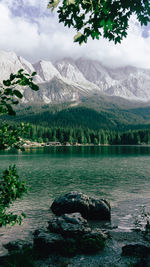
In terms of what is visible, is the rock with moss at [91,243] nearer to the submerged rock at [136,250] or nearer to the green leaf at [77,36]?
the submerged rock at [136,250]

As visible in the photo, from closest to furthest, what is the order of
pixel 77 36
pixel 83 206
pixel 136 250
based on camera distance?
pixel 77 36, pixel 136 250, pixel 83 206

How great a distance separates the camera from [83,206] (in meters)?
23.5

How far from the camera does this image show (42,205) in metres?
27.5

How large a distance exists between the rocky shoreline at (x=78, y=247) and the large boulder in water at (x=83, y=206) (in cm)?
379

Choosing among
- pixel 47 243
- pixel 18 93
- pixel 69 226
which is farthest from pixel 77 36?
pixel 69 226

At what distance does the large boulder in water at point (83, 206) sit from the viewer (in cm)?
2295

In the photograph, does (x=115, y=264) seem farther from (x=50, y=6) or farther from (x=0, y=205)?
(x=50, y=6)

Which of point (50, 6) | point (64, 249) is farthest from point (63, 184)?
point (50, 6)

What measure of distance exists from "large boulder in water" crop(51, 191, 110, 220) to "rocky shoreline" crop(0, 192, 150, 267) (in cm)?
379

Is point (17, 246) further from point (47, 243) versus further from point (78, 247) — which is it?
point (78, 247)

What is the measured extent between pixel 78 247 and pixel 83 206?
8.54m

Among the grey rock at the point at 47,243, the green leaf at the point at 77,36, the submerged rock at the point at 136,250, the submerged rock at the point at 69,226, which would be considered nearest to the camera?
the green leaf at the point at 77,36

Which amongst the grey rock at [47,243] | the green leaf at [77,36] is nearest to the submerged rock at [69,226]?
the grey rock at [47,243]

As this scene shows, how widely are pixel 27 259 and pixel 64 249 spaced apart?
283cm
